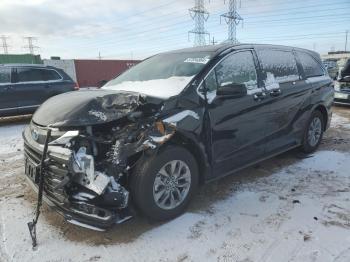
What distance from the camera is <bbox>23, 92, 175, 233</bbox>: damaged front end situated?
2928 mm

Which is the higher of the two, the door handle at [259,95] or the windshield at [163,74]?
the windshield at [163,74]

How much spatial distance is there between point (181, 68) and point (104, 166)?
1.62m

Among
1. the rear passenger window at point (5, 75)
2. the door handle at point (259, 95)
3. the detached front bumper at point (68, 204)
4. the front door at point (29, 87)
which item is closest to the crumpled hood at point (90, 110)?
the detached front bumper at point (68, 204)

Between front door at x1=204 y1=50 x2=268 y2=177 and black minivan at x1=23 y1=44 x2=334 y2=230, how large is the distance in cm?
1

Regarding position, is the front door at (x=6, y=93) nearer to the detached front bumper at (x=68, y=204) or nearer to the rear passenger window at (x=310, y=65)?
the detached front bumper at (x=68, y=204)

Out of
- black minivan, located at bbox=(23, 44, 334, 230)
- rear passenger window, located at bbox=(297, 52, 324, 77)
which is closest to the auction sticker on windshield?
black minivan, located at bbox=(23, 44, 334, 230)

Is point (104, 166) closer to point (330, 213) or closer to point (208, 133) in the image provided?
point (208, 133)

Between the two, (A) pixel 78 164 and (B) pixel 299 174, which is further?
(B) pixel 299 174

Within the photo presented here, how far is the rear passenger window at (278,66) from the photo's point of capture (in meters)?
4.56

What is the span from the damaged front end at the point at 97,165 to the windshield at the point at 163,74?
514mm

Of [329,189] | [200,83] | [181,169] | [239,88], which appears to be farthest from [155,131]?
[329,189]

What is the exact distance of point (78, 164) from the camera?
9.53 ft

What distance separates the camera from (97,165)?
2.99 metres

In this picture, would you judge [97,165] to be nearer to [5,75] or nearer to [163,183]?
[163,183]
